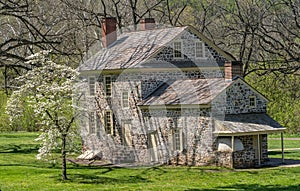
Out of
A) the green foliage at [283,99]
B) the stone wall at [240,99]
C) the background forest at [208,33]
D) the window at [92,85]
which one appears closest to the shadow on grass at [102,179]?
the stone wall at [240,99]

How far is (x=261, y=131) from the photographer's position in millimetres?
30609

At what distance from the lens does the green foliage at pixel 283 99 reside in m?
49.7

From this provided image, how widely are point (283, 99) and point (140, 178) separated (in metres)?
26.2

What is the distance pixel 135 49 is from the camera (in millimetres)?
35031

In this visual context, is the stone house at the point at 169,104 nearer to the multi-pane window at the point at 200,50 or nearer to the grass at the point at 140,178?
the multi-pane window at the point at 200,50

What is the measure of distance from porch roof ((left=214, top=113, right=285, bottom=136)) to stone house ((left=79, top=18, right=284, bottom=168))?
0.18ft

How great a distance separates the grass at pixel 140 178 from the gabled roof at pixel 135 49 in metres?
6.01

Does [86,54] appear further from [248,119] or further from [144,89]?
[248,119]

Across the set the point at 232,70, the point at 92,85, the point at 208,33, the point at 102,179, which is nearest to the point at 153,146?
the point at 92,85

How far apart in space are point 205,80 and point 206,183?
26.5 ft

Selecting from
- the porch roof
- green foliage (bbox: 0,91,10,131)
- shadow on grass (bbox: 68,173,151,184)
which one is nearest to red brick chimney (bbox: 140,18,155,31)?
the porch roof

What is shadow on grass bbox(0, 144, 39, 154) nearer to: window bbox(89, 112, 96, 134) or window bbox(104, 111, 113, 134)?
window bbox(89, 112, 96, 134)

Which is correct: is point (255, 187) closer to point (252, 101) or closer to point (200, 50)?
point (252, 101)

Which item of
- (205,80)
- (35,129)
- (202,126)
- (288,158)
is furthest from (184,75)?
(35,129)
